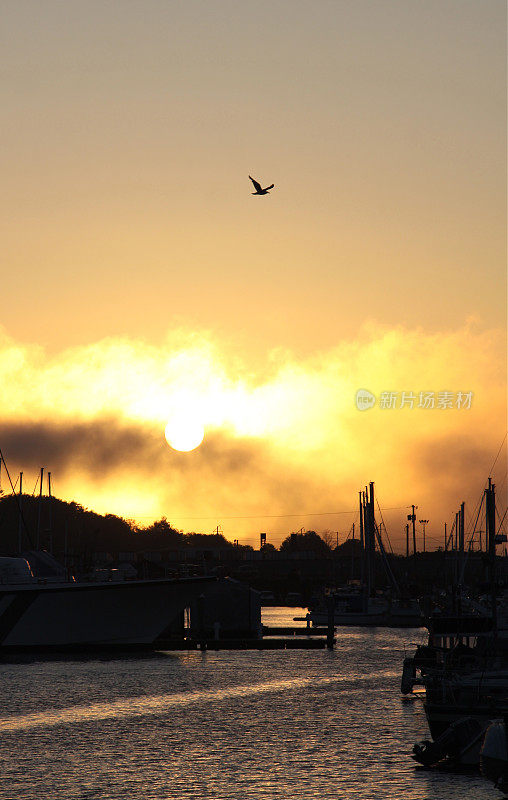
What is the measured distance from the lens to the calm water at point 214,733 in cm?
3067

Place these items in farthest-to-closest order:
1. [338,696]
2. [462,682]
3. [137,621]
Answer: [137,621] → [338,696] → [462,682]

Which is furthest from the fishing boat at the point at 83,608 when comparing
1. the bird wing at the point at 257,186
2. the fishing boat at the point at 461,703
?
the bird wing at the point at 257,186

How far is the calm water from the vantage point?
3067 centimetres

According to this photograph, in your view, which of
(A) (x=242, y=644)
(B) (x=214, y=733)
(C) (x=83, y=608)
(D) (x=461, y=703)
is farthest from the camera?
(C) (x=83, y=608)

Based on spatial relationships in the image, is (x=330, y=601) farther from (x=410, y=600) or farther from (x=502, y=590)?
(x=410, y=600)

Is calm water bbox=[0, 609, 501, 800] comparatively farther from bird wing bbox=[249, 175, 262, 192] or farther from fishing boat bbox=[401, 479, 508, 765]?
bird wing bbox=[249, 175, 262, 192]

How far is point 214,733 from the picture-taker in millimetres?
40719

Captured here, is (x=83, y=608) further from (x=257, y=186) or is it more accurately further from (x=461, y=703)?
(x=461, y=703)

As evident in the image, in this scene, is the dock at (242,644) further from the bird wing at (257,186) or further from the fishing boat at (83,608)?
the bird wing at (257,186)

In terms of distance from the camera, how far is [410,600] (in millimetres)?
121750

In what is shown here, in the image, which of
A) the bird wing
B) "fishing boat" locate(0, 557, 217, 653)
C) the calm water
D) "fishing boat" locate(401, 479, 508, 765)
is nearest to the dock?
"fishing boat" locate(0, 557, 217, 653)

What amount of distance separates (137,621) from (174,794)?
4742cm

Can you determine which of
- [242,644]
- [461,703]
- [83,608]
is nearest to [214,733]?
[461,703]

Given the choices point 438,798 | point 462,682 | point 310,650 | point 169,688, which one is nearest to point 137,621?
point 310,650
